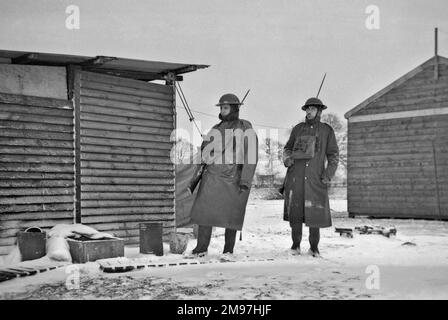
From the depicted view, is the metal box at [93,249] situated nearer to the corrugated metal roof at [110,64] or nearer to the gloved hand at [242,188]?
the gloved hand at [242,188]

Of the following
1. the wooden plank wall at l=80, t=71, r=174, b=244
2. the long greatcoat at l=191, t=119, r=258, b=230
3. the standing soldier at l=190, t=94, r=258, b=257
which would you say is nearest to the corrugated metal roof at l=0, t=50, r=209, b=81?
the wooden plank wall at l=80, t=71, r=174, b=244

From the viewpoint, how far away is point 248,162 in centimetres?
674

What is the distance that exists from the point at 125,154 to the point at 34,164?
162 cm

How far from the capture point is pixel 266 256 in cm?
661

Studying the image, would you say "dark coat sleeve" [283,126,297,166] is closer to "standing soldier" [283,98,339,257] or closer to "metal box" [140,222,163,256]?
"standing soldier" [283,98,339,257]

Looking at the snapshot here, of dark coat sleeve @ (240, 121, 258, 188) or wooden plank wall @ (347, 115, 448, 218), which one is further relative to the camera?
wooden plank wall @ (347, 115, 448, 218)

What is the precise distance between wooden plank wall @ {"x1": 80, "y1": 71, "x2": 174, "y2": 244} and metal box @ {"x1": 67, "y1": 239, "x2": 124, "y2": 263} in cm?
157

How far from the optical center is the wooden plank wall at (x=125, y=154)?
792 centimetres

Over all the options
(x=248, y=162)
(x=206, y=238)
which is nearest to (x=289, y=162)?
(x=248, y=162)

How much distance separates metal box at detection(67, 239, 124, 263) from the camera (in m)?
6.11

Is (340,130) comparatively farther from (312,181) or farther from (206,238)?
A: (206,238)

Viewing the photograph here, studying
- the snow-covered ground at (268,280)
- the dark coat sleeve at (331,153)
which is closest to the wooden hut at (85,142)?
the snow-covered ground at (268,280)
